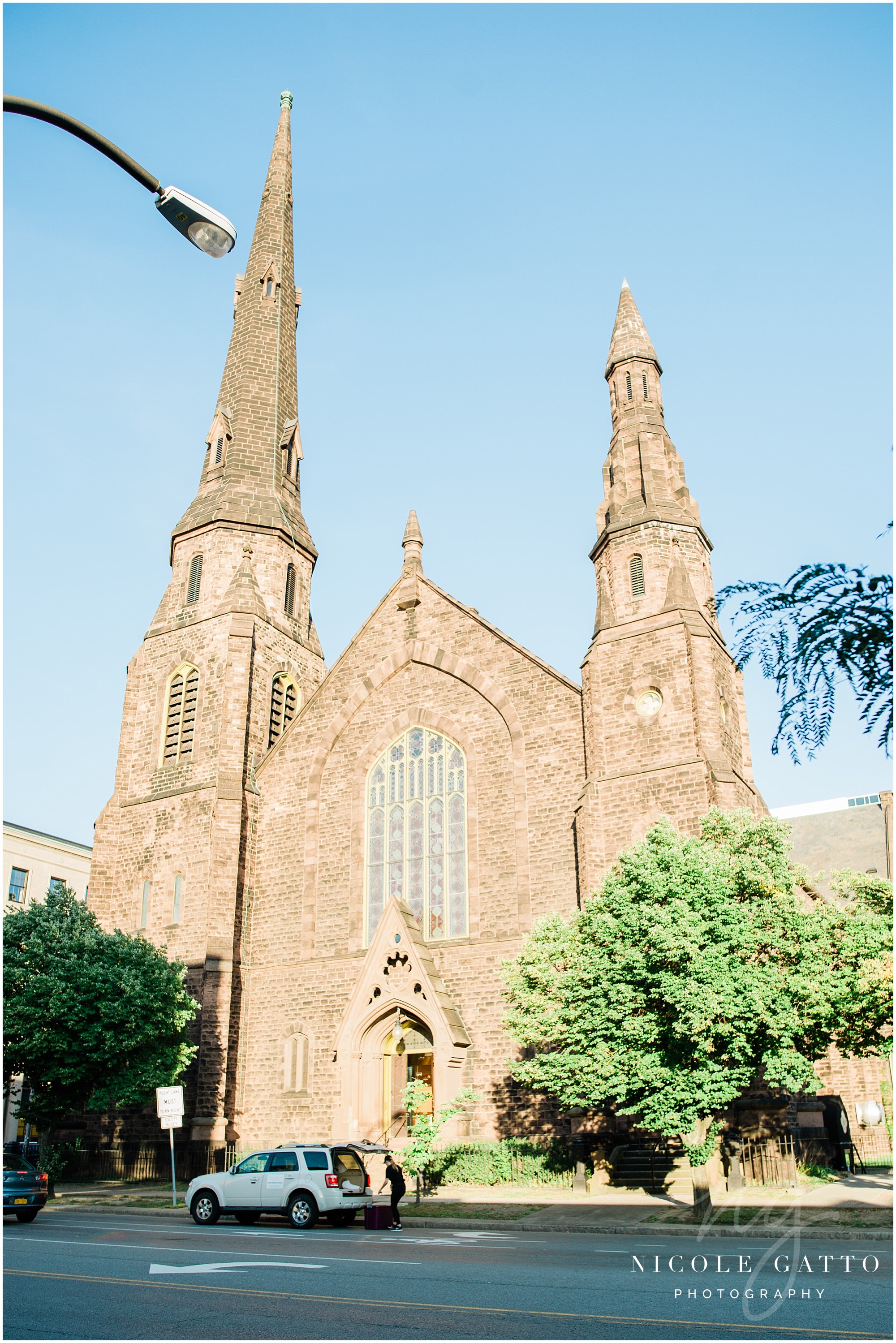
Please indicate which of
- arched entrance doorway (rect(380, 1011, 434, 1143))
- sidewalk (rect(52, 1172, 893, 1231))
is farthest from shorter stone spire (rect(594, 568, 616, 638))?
sidewalk (rect(52, 1172, 893, 1231))

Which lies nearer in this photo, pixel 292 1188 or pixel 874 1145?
pixel 292 1188

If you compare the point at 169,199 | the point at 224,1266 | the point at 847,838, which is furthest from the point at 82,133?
the point at 847,838

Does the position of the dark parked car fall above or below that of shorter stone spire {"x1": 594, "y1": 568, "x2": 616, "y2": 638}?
below

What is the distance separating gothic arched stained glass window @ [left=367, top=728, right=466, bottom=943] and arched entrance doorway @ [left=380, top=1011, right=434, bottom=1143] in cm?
233

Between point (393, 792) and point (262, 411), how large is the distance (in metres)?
18.2

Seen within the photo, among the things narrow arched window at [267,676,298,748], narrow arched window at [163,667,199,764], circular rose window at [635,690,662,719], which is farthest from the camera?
narrow arched window at [267,676,298,748]

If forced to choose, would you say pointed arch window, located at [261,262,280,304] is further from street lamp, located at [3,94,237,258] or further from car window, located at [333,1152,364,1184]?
street lamp, located at [3,94,237,258]

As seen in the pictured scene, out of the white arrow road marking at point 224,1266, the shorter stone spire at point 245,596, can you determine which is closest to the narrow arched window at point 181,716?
the shorter stone spire at point 245,596

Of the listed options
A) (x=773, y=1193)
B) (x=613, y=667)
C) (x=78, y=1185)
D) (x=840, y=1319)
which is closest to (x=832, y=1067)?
(x=773, y=1193)

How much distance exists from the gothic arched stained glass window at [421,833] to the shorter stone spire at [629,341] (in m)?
12.9

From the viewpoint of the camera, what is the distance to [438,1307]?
8805 millimetres

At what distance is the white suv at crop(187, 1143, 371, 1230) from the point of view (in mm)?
18062

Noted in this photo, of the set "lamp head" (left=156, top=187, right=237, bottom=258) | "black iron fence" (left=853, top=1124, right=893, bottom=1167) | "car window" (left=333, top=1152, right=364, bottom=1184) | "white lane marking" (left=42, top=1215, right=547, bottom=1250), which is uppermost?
"lamp head" (left=156, top=187, right=237, bottom=258)

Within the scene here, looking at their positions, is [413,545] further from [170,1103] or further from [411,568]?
[170,1103]
